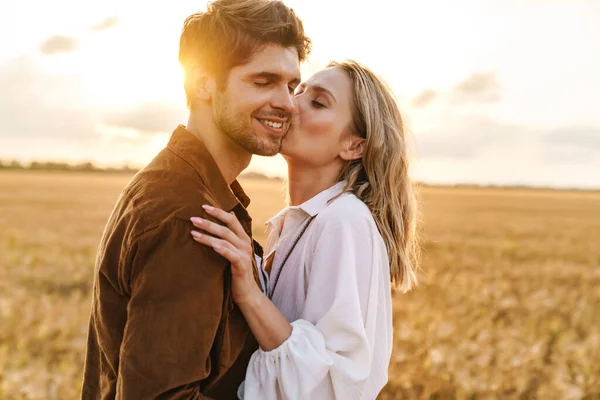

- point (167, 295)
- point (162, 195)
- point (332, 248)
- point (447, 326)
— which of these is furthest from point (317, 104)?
point (447, 326)

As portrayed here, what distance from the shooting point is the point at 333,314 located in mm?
2637

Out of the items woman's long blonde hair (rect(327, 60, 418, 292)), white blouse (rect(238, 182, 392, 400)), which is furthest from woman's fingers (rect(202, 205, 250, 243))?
woman's long blonde hair (rect(327, 60, 418, 292))

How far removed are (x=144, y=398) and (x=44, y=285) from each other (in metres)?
8.30

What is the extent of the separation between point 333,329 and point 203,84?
120 centimetres

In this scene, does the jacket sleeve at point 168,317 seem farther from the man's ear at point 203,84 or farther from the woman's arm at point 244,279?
the man's ear at point 203,84

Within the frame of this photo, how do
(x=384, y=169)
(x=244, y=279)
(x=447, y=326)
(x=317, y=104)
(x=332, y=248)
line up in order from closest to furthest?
A: (x=244, y=279)
(x=332, y=248)
(x=384, y=169)
(x=317, y=104)
(x=447, y=326)

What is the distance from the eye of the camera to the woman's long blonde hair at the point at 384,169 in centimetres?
318

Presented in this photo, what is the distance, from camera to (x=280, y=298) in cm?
301

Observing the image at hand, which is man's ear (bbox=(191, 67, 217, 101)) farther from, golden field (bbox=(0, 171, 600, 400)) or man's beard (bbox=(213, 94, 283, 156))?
golden field (bbox=(0, 171, 600, 400))

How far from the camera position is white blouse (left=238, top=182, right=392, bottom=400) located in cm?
257

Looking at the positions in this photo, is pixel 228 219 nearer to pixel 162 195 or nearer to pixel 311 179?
pixel 162 195

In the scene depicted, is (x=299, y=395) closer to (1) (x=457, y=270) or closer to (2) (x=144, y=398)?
(2) (x=144, y=398)

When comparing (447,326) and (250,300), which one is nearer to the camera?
(250,300)

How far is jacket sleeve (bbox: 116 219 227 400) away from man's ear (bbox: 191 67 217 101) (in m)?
0.82
